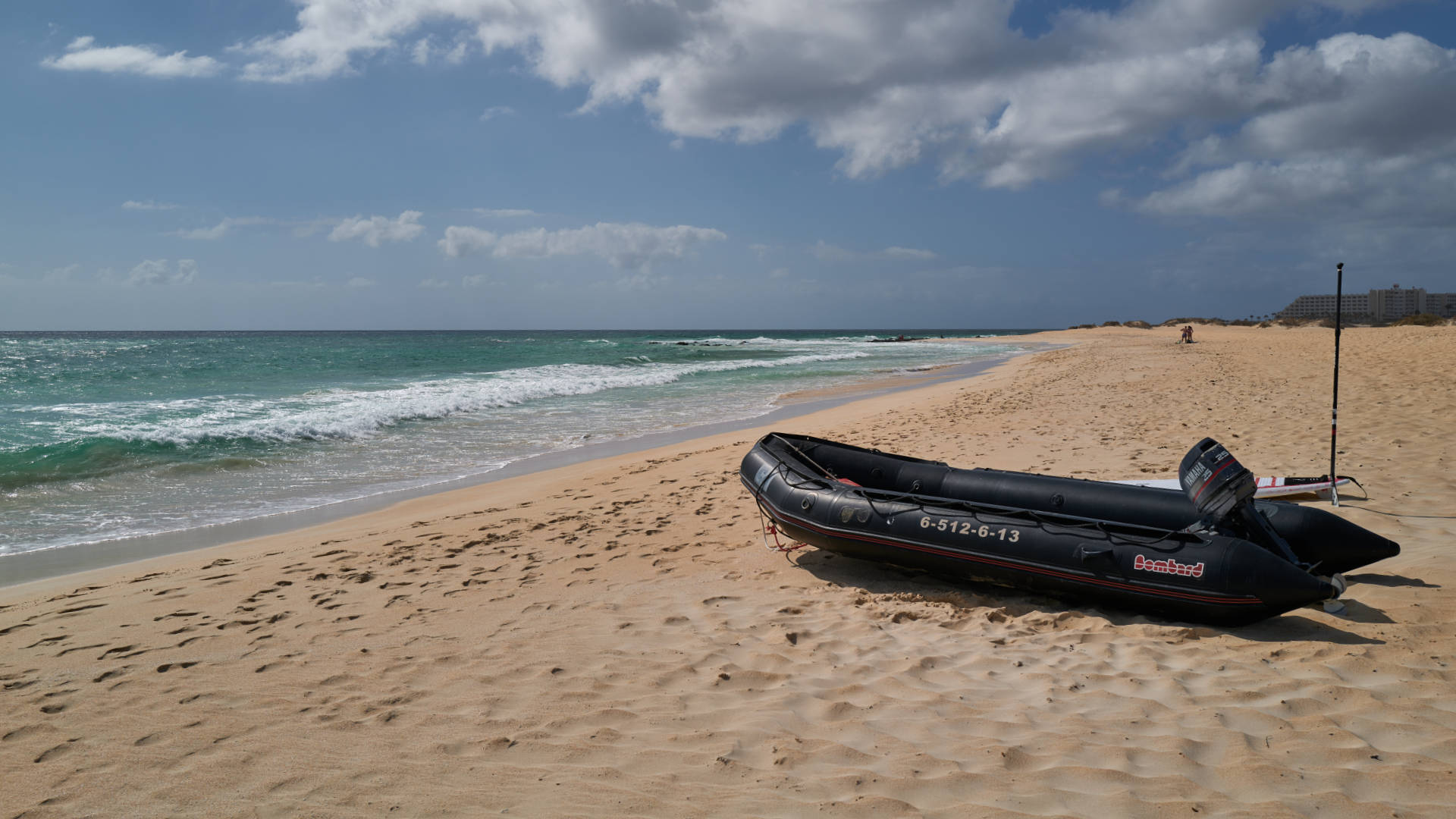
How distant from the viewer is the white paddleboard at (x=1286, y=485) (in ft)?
19.5

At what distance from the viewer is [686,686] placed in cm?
366

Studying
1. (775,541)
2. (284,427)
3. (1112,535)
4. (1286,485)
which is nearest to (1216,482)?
(1112,535)

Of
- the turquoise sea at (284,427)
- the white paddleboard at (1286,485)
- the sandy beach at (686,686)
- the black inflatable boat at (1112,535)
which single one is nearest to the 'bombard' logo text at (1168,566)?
the black inflatable boat at (1112,535)

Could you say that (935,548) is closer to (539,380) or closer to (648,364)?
(539,380)

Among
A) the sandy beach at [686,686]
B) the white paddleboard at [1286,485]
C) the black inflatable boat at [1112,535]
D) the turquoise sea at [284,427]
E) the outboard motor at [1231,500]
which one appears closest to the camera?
the sandy beach at [686,686]

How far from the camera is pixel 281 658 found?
416 cm

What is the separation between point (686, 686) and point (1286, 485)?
217 inches

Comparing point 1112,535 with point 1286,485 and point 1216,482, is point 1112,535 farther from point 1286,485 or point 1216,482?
point 1286,485

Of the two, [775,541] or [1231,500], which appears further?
[775,541]

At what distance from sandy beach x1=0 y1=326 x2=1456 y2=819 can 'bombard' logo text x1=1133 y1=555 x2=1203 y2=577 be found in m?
0.33

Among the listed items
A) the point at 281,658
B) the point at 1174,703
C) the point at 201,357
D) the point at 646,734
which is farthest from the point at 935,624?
the point at 201,357

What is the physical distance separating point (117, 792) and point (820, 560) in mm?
4282

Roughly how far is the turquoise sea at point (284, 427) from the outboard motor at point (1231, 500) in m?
8.33

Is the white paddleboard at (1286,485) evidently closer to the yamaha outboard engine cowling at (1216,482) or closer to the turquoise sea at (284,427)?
the yamaha outboard engine cowling at (1216,482)
